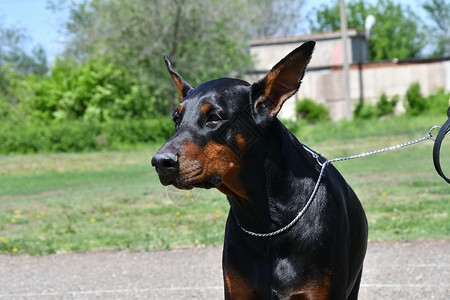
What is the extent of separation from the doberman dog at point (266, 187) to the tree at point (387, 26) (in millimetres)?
56633

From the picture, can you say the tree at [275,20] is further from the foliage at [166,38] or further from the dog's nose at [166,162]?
the dog's nose at [166,162]

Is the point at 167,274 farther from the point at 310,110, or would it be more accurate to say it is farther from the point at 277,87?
the point at 310,110

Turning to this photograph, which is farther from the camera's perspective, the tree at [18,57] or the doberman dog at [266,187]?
the tree at [18,57]

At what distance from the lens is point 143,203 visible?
13.0 metres

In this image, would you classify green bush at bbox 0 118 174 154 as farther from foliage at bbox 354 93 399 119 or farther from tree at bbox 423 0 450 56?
tree at bbox 423 0 450 56

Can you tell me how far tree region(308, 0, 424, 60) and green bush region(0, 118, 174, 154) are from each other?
3591 cm

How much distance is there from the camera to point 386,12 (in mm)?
62406

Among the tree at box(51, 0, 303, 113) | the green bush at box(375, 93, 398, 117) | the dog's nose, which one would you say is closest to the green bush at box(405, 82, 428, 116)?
the green bush at box(375, 93, 398, 117)

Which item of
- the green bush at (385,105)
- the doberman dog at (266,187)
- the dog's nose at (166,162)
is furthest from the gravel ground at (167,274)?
the green bush at (385,105)

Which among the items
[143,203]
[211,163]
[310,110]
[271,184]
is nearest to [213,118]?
[211,163]

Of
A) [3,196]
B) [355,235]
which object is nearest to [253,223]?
[355,235]

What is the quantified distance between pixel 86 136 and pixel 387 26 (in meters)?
39.4

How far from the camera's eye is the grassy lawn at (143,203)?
30.7 feet

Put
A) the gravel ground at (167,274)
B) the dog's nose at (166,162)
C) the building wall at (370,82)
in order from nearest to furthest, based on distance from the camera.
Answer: the dog's nose at (166,162)
the gravel ground at (167,274)
the building wall at (370,82)
